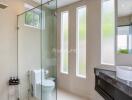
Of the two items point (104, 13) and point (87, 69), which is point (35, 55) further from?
point (104, 13)

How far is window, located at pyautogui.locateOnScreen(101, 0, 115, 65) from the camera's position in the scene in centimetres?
302

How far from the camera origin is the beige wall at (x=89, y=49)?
3.25 meters

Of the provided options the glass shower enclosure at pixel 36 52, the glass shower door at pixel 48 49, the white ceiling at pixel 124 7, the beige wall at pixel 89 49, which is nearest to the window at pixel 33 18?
the glass shower enclosure at pixel 36 52

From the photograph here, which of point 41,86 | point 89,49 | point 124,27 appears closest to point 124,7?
point 124,27

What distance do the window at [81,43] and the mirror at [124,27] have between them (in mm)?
1285

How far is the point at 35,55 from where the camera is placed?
11.2 ft

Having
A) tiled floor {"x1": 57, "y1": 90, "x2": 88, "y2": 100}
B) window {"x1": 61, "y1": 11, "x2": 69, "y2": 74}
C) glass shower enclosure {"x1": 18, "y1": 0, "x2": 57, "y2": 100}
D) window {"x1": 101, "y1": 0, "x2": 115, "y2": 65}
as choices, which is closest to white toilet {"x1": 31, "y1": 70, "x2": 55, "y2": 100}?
glass shower enclosure {"x1": 18, "y1": 0, "x2": 57, "y2": 100}

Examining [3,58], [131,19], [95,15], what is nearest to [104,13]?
[95,15]

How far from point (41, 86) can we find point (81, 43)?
1644mm

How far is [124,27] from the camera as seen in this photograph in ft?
8.03

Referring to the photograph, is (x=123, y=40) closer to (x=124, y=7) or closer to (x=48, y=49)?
(x=124, y=7)

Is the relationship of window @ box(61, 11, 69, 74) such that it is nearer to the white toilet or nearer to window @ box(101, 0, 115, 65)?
the white toilet

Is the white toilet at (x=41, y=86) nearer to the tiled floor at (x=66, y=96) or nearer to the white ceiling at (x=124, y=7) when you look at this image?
the tiled floor at (x=66, y=96)

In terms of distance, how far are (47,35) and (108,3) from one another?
1.67 m
